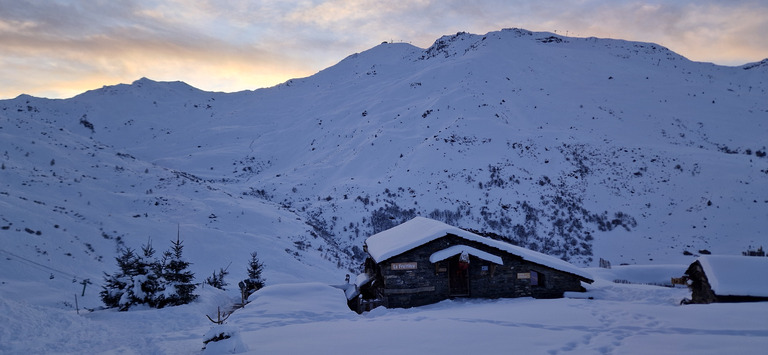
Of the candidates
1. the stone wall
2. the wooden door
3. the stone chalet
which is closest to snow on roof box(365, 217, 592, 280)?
the stone wall

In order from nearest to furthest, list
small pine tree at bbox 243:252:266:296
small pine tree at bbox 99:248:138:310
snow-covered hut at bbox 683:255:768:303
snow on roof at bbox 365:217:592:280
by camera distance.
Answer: snow-covered hut at bbox 683:255:768:303
small pine tree at bbox 99:248:138:310
snow on roof at bbox 365:217:592:280
small pine tree at bbox 243:252:266:296

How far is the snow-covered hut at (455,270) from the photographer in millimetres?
18359

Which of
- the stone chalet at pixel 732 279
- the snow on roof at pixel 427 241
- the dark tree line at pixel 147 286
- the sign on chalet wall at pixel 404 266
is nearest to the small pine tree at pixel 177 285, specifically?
the dark tree line at pixel 147 286

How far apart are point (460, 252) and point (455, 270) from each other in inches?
60.5

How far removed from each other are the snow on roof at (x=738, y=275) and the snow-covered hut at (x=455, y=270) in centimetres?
504

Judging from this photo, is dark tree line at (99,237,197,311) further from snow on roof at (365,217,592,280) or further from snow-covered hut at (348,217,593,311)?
snow on roof at (365,217,592,280)

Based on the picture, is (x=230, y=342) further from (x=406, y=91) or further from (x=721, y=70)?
(x=721, y=70)

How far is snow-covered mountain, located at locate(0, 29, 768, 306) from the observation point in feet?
101

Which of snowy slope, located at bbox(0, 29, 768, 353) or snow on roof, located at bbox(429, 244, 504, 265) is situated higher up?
snowy slope, located at bbox(0, 29, 768, 353)

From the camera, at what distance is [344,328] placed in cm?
1141

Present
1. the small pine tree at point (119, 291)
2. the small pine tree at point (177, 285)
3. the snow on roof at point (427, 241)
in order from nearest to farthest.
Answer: the small pine tree at point (119, 291), the small pine tree at point (177, 285), the snow on roof at point (427, 241)

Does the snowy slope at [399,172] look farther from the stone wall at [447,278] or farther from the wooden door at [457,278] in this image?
the wooden door at [457,278]

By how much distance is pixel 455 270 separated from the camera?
64.5ft

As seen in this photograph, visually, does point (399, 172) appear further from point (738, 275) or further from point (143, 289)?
point (738, 275)
